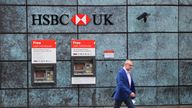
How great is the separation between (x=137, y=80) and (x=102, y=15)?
2.15 m

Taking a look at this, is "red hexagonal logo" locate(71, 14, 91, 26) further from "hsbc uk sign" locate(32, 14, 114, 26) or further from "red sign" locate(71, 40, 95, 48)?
"red sign" locate(71, 40, 95, 48)

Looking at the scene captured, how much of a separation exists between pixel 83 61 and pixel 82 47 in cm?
43

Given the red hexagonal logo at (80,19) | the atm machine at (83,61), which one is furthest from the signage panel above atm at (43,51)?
the red hexagonal logo at (80,19)

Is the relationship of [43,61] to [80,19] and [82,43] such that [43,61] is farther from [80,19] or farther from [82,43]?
[80,19]

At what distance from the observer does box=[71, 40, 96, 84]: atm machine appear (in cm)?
1453

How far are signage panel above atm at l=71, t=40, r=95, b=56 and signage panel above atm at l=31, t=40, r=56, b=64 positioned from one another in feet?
1.87

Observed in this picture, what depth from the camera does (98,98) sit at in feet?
48.2

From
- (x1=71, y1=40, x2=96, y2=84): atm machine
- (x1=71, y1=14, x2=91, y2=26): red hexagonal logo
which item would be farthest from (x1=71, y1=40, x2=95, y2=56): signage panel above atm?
(x1=71, y1=14, x2=91, y2=26): red hexagonal logo

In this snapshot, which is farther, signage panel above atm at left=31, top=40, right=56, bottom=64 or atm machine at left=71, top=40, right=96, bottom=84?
atm machine at left=71, top=40, right=96, bottom=84

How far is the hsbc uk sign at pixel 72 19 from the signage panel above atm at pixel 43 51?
0.57m

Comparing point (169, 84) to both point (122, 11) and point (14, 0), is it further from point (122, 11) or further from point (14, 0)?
point (14, 0)

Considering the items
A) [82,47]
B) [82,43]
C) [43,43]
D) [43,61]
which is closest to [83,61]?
[82,47]

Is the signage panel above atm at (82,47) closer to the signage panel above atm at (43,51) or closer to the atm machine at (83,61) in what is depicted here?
the atm machine at (83,61)

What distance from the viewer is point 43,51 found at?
Answer: 1445 centimetres
